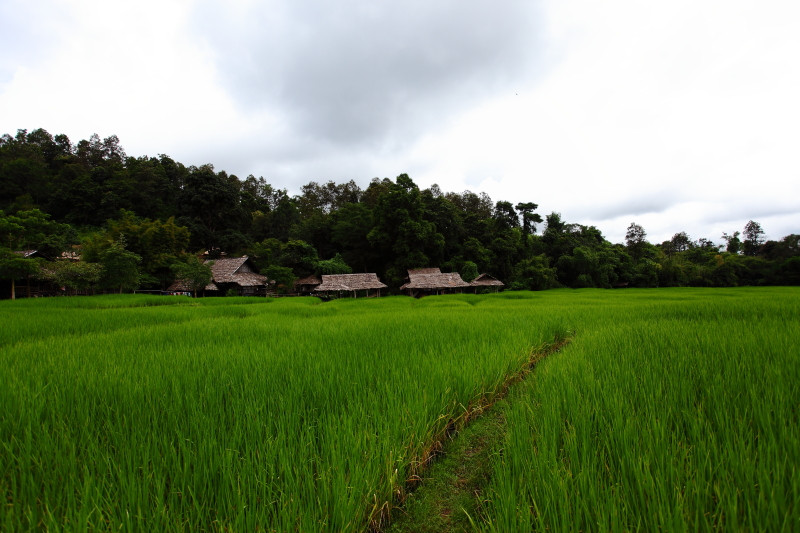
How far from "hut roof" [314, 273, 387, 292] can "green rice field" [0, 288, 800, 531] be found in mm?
22282

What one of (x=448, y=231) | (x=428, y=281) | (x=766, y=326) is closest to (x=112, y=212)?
(x=428, y=281)

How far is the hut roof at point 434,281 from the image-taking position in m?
27.8

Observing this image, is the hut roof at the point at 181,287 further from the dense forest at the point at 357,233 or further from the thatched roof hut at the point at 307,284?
the thatched roof hut at the point at 307,284

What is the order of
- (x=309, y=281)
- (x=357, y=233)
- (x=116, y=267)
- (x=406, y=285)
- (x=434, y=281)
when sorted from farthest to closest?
1. (x=357, y=233)
2. (x=309, y=281)
3. (x=406, y=285)
4. (x=434, y=281)
5. (x=116, y=267)

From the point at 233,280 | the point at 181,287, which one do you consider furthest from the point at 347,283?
the point at 181,287

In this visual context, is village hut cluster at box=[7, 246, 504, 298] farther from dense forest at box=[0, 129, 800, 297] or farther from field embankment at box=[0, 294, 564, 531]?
field embankment at box=[0, 294, 564, 531]

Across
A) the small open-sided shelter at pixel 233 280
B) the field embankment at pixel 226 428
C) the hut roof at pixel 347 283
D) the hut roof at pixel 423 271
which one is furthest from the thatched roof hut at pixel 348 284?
the field embankment at pixel 226 428

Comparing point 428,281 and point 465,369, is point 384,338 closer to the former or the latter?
point 465,369

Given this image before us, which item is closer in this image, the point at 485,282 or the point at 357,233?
the point at 485,282

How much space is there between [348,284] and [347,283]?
0.54ft

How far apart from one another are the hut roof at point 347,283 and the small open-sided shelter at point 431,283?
120 inches

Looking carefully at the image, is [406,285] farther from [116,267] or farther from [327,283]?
[116,267]

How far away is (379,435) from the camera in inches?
73.5

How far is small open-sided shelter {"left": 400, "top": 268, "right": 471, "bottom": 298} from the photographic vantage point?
2788 centimetres
